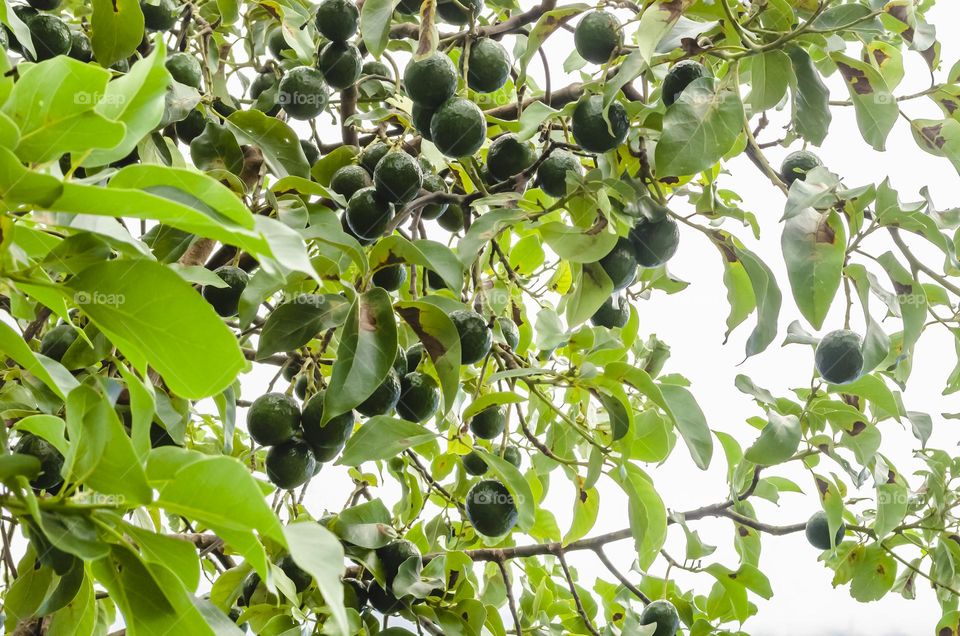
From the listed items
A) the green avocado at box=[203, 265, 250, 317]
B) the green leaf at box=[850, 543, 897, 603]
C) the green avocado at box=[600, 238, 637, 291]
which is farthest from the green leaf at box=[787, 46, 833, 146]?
the green leaf at box=[850, 543, 897, 603]

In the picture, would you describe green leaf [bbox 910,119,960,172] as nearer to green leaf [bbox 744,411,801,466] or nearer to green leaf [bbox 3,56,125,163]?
green leaf [bbox 744,411,801,466]

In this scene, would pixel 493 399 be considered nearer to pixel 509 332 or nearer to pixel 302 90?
pixel 509 332

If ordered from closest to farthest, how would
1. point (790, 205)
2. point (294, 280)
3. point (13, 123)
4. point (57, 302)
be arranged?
point (13, 123), point (57, 302), point (790, 205), point (294, 280)

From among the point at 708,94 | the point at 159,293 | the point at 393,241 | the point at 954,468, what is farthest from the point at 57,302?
the point at 954,468

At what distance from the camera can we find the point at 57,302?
52cm

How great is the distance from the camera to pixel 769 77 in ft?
2.69

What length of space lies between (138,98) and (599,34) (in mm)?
590

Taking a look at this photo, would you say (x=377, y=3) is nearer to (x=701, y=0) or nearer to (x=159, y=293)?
(x=701, y=0)

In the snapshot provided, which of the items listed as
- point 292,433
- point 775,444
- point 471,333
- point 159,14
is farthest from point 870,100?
point 159,14

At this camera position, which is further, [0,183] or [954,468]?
[954,468]

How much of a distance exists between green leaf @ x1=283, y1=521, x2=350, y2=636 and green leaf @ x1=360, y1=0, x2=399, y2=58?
650 millimetres

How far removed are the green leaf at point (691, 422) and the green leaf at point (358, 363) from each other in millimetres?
289

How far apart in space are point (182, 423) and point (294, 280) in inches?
7.3

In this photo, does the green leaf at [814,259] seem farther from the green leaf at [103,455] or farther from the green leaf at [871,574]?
the green leaf at [871,574]
